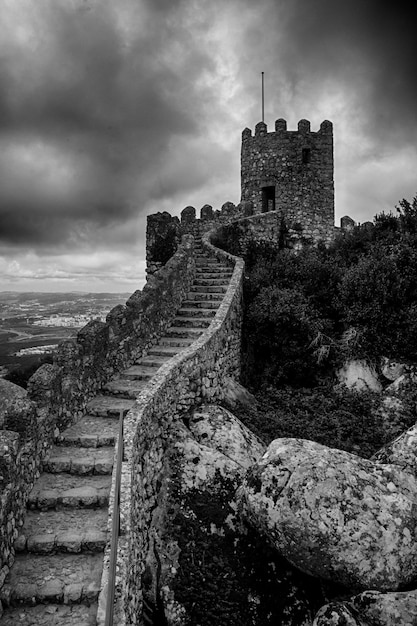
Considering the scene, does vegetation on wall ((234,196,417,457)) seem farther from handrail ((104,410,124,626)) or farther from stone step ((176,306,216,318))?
handrail ((104,410,124,626))

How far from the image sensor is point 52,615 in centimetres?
432

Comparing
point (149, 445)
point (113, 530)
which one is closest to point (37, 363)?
point (149, 445)

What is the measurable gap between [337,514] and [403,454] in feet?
7.19

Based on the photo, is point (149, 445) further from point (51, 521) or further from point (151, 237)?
point (151, 237)

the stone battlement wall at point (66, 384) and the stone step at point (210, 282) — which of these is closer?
the stone battlement wall at point (66, 384)

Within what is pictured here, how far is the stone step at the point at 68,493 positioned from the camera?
5512mm

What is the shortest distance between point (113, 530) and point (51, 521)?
149cm

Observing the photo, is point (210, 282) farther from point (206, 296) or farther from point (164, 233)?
point (164, 233)

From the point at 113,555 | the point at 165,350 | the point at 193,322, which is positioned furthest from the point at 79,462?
the point at 193,322

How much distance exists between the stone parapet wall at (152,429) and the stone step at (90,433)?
0.75 metres

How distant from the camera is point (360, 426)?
9516 millimetres

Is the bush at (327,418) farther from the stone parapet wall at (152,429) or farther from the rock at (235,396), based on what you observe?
the stone parapet wall at (152,429)

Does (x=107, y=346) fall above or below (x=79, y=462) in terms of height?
above

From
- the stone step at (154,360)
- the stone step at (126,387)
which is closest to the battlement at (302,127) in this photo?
the stone step at (154,360)
